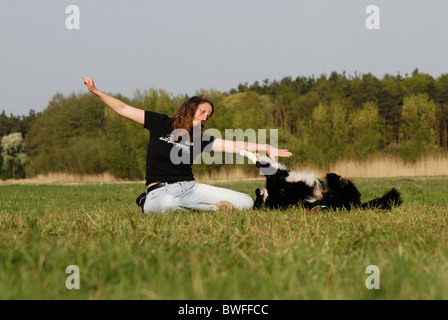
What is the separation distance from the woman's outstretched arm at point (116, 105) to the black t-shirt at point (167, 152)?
113 millimetres

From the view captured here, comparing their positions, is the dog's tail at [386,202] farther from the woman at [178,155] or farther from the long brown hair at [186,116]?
the long brown hair at [186,116]

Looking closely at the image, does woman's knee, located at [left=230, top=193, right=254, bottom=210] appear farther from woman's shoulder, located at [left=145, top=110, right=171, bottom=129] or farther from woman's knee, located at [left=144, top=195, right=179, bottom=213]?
woman's shoulder, located at [left=145, top=110, right=171, bottom=129]

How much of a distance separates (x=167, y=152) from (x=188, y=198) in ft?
2.24

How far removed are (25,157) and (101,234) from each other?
54.6 m

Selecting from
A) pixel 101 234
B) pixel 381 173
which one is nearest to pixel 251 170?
pixel 381 173

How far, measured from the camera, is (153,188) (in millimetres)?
5988

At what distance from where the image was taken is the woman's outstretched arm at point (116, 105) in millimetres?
5605

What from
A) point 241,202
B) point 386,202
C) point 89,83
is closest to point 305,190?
point 241,202

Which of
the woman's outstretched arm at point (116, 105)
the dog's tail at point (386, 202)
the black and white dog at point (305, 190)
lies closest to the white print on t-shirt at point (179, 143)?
the woman's outstretched arm at point (116, 105)

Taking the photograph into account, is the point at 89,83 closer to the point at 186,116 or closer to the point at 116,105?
the point at 116,105

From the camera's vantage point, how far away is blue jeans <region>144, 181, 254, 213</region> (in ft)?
19.0

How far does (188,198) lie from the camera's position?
5.99 meters

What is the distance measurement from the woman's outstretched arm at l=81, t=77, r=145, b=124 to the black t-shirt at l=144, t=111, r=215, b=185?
113 mm

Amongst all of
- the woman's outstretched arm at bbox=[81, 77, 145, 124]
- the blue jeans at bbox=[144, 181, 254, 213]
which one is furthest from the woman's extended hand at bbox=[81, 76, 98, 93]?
the blue jeans at bbox=[144, 181, 254, 213]
